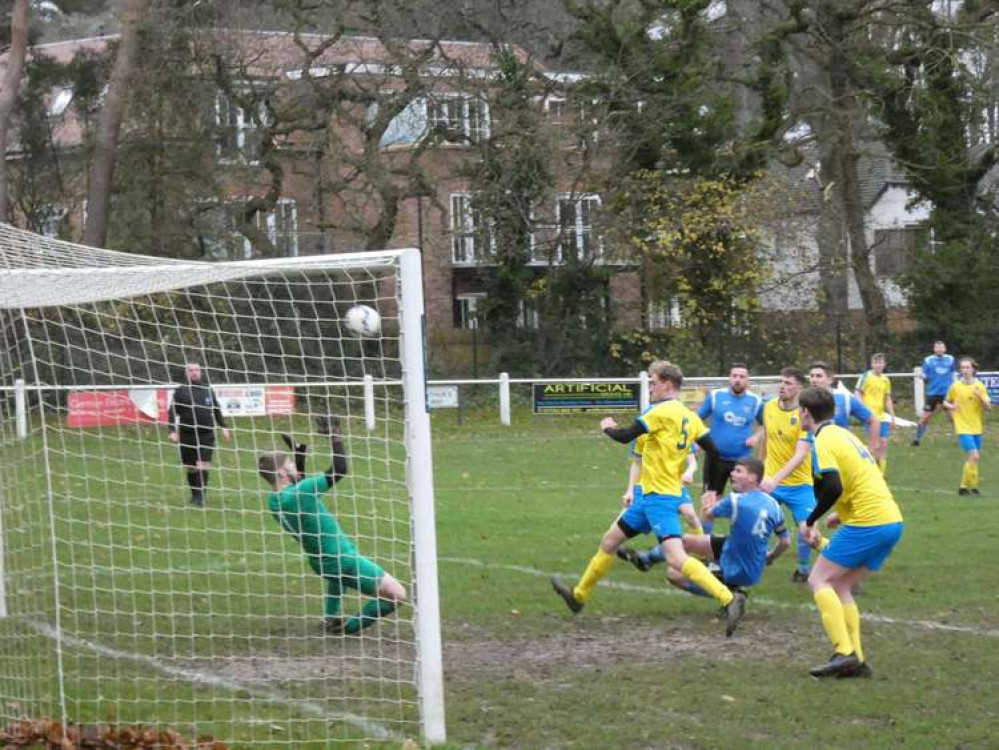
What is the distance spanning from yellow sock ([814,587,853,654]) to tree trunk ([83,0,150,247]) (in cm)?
2451

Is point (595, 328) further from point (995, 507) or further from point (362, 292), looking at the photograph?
point (362, 292)

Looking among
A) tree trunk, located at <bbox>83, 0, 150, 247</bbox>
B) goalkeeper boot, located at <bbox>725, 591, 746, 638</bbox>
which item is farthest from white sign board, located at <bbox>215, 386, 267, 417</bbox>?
tree trunk, located at <bbox>83, 0, 150, 247</bbox>

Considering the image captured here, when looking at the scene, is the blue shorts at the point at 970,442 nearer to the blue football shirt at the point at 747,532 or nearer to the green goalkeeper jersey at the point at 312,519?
the blue football shirt at the point at 747,532

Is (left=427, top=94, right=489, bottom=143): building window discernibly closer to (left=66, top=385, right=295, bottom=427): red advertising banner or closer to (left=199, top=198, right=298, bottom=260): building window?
(left=199, top=198, right=298, bottom=260): building window

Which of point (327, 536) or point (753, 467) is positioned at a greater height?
point (753, 467)

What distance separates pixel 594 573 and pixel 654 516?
1.96ft

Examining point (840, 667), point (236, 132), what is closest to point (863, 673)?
point (840, 667)

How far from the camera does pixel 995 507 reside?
16.3 metres

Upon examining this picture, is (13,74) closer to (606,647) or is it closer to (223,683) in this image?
(223,683)

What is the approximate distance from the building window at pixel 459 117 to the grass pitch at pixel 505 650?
1925 centimetres

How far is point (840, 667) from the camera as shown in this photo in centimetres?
816

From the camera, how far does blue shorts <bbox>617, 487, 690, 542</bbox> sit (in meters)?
9.70

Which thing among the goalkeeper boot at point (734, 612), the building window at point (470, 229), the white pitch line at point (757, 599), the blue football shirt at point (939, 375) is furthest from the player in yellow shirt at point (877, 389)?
the building window at point (470, 229)

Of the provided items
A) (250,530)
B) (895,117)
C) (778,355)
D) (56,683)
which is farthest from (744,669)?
(895,117)
